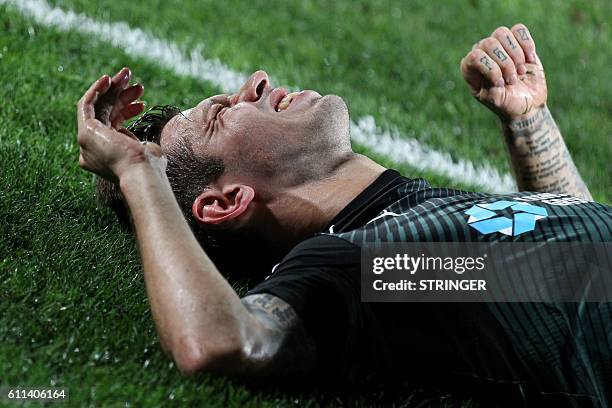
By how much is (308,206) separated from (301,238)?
0.13 meters

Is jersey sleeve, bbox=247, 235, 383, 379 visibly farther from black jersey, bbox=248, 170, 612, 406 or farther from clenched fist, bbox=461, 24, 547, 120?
clenched fist, bbox=461, 24, 547, 120

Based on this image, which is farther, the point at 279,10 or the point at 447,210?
the point at 279,10

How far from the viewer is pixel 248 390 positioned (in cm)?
301

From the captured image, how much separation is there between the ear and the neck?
11 cm

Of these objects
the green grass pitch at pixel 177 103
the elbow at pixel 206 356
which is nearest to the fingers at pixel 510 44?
the green grass pitch at pixel 177 103

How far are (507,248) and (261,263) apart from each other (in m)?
0.98

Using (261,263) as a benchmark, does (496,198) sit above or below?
above

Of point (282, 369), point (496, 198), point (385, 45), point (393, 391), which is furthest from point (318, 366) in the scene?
point (385, 45)

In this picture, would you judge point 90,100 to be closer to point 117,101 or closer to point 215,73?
point 117,101

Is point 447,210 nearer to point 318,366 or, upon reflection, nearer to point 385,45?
point 318,366

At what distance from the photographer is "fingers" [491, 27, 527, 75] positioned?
14.6ft

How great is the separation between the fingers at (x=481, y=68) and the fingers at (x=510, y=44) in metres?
0.12

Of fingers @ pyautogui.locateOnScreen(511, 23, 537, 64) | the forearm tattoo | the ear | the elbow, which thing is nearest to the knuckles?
fingers @ pyautogui.locateOnScreen(511, 23, 537, 64)

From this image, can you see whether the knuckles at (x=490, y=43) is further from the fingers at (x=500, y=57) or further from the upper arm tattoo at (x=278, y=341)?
the upper arm tattoo at (x=278, y=341)
